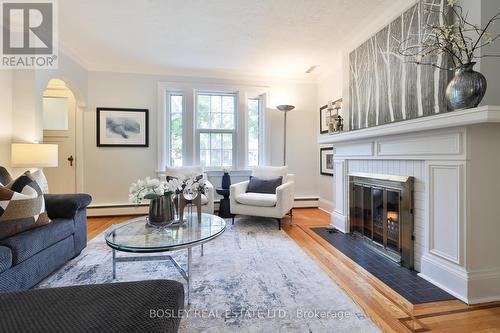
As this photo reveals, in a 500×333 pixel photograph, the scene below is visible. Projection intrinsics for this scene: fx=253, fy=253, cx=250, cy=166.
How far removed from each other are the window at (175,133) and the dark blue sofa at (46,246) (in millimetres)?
1980

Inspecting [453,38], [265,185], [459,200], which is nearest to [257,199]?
[265,185]

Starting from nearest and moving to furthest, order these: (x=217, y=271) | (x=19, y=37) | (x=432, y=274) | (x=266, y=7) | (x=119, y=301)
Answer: (x=119, y=301) < (x=432, y=274) < (x=217, y=271) < (x=266, y=7) < (x=19, y=37)

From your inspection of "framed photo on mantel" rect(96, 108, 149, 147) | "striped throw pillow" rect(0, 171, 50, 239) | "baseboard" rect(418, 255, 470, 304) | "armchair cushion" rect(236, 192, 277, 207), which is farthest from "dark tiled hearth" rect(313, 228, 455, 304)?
"framed photo on mantel" rect(96, 108, 149, 147)

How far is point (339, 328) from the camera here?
146 cm

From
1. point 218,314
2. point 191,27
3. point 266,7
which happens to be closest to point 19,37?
point 191,27

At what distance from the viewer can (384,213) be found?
258cm

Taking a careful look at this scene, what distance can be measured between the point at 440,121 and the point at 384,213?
3.70 ft

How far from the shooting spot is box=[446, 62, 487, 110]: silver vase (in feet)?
5.40

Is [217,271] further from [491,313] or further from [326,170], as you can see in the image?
[326,170]

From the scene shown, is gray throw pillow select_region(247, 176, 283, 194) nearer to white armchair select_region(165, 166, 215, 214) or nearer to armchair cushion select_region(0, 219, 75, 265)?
white armchair select_region(165, 166, 215, 214)

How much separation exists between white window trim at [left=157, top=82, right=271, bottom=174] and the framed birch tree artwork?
1.74 metres

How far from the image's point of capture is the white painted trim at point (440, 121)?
59.5 inches

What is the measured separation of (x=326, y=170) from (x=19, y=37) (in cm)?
453

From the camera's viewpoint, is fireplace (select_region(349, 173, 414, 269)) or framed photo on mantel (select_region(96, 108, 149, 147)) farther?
framed photo on mantel (select_region(96, 108, 149, 147))
